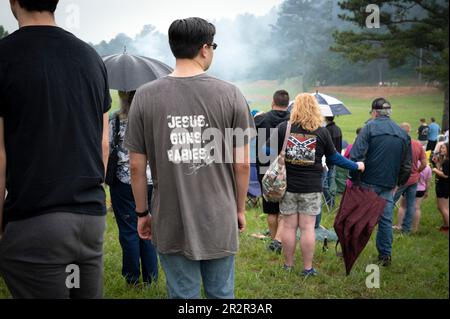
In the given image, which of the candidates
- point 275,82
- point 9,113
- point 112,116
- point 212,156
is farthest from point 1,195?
point 275,82

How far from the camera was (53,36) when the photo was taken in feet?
5.80

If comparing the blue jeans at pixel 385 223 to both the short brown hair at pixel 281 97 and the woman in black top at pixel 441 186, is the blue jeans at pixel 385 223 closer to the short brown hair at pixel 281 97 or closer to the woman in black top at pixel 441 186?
the woman in black top at pixel 441 186

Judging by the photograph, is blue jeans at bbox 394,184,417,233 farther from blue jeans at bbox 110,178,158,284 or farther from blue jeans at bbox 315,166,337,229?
blue jeans at bbox 110,178,158,284

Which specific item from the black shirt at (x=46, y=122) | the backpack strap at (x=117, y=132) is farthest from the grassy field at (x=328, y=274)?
the black shirt at (x=46, y=122)

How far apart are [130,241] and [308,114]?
6.57ft

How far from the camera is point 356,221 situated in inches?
167

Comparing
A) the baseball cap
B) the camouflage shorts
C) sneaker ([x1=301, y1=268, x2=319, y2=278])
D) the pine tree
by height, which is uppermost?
the pine tree

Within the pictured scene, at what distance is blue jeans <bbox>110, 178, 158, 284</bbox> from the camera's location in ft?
11.4

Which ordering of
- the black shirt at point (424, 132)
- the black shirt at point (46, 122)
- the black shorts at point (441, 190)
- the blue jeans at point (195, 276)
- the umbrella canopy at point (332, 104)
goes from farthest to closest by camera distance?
the black shirt at point (424, 132) < the umbrella canopy at point (332, 104) < the black shorts at point (441, 190) < the blue jeans at point (195, 276) < the black shirt at point (46, 122)

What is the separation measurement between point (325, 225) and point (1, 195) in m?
5.47

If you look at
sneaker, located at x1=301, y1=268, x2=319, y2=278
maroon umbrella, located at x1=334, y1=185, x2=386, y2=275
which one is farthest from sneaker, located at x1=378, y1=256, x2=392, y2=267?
sneaker, located at x1=301, y1=268, x2=319, y2=278

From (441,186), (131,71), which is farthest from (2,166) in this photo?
(441,186)

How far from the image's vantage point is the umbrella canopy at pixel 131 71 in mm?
3559

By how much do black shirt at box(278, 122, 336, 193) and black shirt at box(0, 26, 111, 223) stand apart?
8.59 ft
